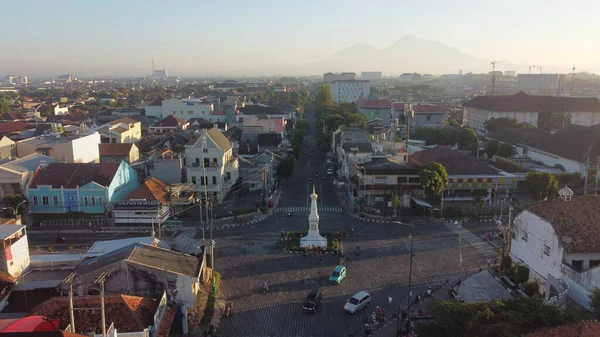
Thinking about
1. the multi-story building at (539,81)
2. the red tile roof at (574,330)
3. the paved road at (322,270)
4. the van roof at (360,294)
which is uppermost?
the multi-story building at (539,81)

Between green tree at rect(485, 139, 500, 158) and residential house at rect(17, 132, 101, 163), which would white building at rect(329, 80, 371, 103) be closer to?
green tree at rect(485, 139, 500, 158)

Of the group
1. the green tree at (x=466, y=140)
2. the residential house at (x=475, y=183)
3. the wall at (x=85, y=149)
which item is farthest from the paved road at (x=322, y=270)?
the green tree at (x=466, y=140)

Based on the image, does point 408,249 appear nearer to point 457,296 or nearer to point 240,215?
point 457,296

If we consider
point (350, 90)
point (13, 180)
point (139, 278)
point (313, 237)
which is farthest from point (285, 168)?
point (350, 90)

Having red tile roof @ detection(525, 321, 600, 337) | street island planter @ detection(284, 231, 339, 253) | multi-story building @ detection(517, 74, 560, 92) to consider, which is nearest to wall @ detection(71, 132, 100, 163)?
street island planter @ detection(284, 231, 339, 253)

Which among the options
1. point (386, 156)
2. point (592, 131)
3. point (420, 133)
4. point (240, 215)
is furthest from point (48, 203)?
point (592, 131)

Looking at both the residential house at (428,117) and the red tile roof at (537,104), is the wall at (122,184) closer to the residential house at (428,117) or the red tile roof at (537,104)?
the residential house at (428,117)

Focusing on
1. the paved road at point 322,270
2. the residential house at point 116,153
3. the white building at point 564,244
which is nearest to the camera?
the white building at point 564,244

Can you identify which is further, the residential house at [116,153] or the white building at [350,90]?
the white building at [350,90]
